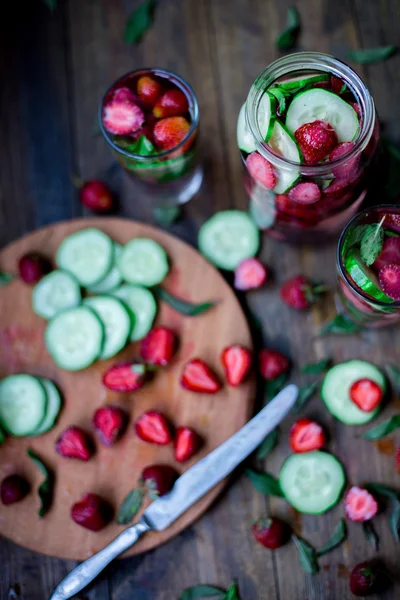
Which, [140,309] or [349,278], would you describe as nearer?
[349,278]

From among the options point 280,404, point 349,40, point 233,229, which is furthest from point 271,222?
point 349,40

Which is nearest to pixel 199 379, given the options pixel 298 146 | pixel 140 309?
pixel 140 309

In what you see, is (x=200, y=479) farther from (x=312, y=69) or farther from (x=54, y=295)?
(x=312, y=69)

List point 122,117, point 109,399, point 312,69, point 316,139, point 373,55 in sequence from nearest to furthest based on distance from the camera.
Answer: point 316,139 → point 312,69 → point 122,117 → point 109,399 → point 373,55

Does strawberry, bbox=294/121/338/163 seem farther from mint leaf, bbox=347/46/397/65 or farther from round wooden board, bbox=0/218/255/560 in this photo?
mint leaf, bbox=347/46/397/65

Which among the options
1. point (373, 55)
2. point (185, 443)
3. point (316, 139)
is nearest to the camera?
point (316, 139)

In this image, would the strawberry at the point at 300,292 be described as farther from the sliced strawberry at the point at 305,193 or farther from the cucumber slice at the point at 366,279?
the sliced strawberry at the point at 305,193
